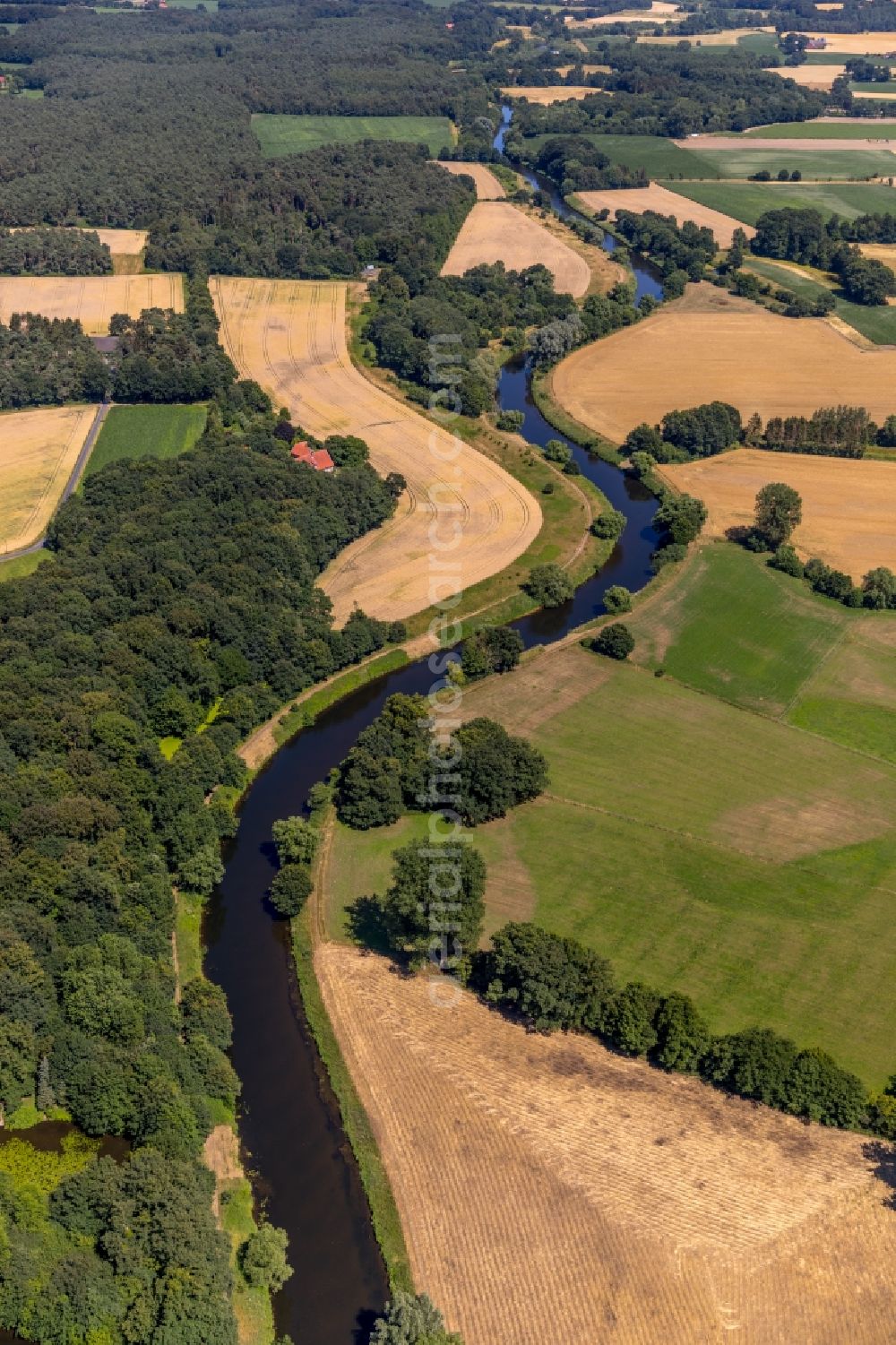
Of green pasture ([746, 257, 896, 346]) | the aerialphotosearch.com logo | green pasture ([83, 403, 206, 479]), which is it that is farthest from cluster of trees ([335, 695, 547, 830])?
green pasture ([746, 257, 896, 346])

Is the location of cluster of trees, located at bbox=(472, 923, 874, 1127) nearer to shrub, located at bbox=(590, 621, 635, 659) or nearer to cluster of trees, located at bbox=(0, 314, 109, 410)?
shrub, located at bbox=(590, 621, 635, 659)

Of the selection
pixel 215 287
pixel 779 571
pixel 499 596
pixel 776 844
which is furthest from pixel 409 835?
pixel 215 287

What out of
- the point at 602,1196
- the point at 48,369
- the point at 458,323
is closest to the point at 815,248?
the point at 458,323

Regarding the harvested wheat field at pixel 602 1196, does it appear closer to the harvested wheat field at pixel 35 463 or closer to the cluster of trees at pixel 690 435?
the harvested wheat field at pixel 35 463

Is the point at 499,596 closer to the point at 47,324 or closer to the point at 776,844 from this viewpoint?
the point at 776,844

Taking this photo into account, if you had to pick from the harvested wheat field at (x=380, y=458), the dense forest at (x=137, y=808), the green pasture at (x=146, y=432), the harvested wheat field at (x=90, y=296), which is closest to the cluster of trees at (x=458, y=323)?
the harvested wheat field at (x=380, y=458)

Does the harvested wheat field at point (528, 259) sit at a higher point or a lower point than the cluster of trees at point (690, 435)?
higher
